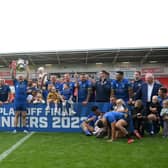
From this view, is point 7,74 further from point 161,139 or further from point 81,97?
point 161,139

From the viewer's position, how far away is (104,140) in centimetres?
755

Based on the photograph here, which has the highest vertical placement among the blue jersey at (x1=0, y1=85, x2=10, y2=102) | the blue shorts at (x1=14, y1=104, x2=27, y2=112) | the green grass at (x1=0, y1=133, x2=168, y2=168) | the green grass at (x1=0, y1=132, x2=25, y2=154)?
the blue jersey at (x1=0, y1=85, x2=10, y2=102)

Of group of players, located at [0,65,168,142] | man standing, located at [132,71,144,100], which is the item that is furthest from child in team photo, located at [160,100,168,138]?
man standing, located at [132,71,144,100]

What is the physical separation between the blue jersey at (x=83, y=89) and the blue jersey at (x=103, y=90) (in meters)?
0.40

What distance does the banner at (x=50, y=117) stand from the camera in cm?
915

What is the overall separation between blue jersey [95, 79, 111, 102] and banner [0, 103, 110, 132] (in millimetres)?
238

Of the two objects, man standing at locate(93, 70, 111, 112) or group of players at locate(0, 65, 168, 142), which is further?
man standing at locate(93, 70, 111, 112)

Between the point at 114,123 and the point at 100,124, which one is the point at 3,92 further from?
the point at 114,123

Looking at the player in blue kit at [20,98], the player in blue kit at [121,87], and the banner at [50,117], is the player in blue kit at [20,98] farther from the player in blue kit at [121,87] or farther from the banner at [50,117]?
the player in blue kit at [121,87]

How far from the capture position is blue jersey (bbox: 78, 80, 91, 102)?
9425mm

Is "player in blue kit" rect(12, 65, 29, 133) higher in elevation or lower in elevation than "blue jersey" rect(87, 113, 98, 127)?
higher

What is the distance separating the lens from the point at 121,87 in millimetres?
8656

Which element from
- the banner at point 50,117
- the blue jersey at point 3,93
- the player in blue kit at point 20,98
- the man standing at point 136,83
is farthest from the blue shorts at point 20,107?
the man standing at point 136,83

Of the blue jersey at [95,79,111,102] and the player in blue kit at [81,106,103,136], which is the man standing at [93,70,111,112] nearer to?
the blue jersey at [95,79,111,102]
